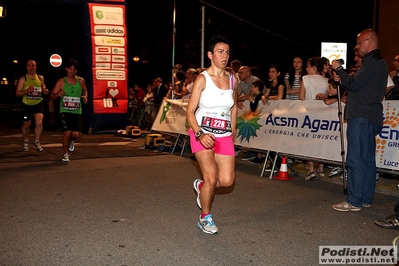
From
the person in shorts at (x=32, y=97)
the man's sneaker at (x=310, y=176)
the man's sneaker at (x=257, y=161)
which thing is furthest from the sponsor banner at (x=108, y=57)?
the man's sneaker at (x=310, y=176)

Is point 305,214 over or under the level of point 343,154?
under

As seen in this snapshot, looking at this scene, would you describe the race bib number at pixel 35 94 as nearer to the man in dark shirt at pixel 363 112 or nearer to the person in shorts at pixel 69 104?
the person in shorts at pixel 69 104

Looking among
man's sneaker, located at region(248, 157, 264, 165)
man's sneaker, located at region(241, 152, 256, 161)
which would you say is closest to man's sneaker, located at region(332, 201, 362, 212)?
man's sneaker, located at region(248, 157, 264, 165)

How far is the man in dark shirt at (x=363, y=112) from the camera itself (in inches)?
233

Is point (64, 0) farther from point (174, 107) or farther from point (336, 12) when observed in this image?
point (336, 12)

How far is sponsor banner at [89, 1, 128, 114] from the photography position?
53.2ft

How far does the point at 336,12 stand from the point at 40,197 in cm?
2434

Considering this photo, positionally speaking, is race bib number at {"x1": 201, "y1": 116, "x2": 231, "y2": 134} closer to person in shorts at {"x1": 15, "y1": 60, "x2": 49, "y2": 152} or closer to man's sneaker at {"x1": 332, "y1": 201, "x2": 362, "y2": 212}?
man's sneaker at {"x1": 332, "y1": 201, "x2": 362, "y2": 212}

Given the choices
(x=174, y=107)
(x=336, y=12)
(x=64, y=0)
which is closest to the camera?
(x=174, y=107)

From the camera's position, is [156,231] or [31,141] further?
[31,141]

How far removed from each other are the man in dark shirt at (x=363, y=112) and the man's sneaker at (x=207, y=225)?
2.00 metres

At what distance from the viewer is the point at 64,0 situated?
51.0ft

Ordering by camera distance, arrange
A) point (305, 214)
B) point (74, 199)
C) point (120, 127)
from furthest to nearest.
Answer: point (120, 127)
point (74, 199)
point (305, 214)

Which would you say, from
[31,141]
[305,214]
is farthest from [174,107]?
[305,214]
